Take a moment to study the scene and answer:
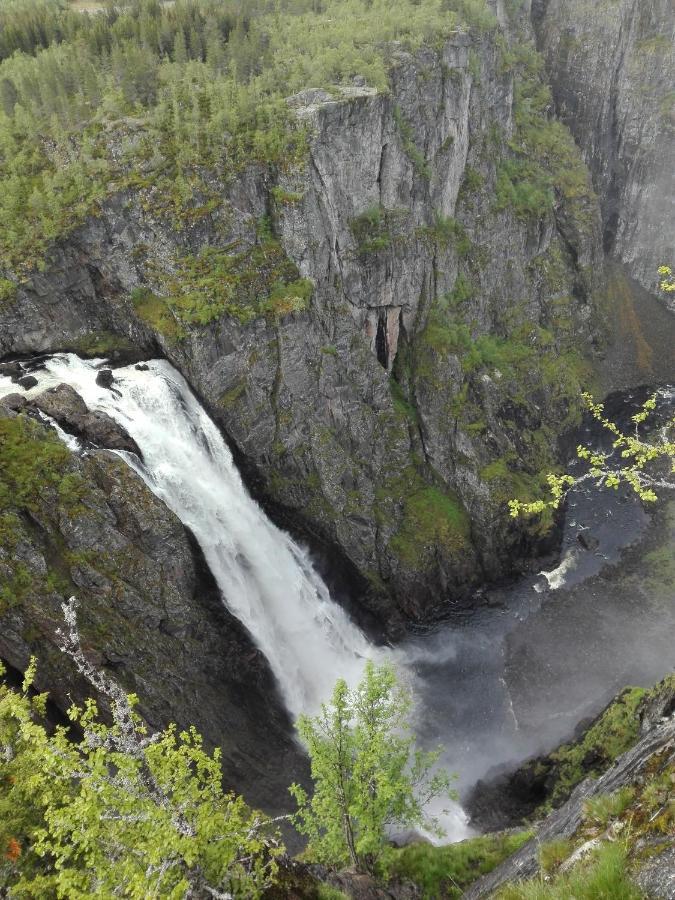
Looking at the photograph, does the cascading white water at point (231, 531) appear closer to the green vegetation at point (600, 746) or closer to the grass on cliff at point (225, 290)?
the grass on cliff at point (225, 290)

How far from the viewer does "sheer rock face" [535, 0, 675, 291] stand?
6072 centimetres

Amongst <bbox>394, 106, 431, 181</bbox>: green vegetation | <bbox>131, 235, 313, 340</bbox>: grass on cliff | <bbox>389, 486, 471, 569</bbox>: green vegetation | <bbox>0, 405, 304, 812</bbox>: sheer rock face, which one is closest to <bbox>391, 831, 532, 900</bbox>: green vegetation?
<bbox>0, 405, 304, 812</bbox>: sheer rock face

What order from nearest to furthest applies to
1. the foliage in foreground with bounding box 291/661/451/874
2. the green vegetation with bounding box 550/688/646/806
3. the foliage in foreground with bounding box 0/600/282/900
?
1. the foliage in foreground with bounding box 0/600/282/900
2. the foliage in foreground with bounding box 291/661/451/874
3. the green vegetation with bounding box 550/688/646/806

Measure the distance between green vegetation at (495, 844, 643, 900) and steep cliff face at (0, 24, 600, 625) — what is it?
2808cm

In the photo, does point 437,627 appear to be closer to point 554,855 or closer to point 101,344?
point 101,344

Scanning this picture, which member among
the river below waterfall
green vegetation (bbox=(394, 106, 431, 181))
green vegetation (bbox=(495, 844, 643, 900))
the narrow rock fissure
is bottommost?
the river below waterfall

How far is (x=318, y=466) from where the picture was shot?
35750mm

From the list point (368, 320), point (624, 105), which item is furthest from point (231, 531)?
point (624, 105)

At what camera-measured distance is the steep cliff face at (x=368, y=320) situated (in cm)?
3238

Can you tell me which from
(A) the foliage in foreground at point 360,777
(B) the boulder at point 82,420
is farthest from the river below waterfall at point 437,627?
(A) the foliage in foreground at point 360,777

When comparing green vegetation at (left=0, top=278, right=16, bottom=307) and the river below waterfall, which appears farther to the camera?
green vegetation at (left=0, top=278, right=16, bottom=307)

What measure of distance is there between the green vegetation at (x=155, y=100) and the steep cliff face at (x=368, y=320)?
1.16 meters

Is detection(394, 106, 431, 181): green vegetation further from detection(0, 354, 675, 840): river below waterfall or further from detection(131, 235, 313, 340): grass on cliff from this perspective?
detection(0, 354, 675, 840): river below waterfall

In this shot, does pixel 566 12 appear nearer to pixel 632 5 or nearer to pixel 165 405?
pixel 632 5
